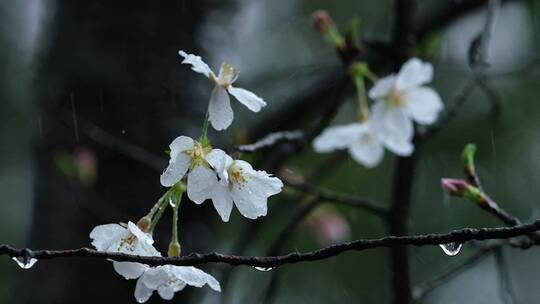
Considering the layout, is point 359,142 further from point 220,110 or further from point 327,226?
point 327,226

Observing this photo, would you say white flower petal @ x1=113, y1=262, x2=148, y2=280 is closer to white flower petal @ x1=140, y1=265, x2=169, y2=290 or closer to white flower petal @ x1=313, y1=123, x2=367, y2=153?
white flower petal @ x1=140, y1=265, x2=169, y2=290

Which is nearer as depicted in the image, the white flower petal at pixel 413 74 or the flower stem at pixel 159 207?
the flower stem at pixel 159 207

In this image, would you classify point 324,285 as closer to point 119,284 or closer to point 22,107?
point 22,107

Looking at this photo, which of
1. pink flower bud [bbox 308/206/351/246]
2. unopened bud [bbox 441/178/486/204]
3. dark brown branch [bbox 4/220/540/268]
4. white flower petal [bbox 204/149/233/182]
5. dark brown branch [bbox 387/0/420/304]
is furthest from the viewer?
pink flower bud [bbox 308/206/351/246]

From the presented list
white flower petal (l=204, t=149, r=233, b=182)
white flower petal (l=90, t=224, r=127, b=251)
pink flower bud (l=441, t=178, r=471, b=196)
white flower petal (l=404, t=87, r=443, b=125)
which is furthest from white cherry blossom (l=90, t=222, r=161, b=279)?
white flower petal (l=404, t=87, r=443, b=125)

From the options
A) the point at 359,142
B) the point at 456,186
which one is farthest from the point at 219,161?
the point at 359,142

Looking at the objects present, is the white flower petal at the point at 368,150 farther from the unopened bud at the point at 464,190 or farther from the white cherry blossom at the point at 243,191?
the white cherry blossom at the point at 243,191

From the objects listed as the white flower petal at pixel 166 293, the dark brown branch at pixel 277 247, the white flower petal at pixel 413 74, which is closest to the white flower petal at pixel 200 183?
the white flower petal at pixel 166 293
